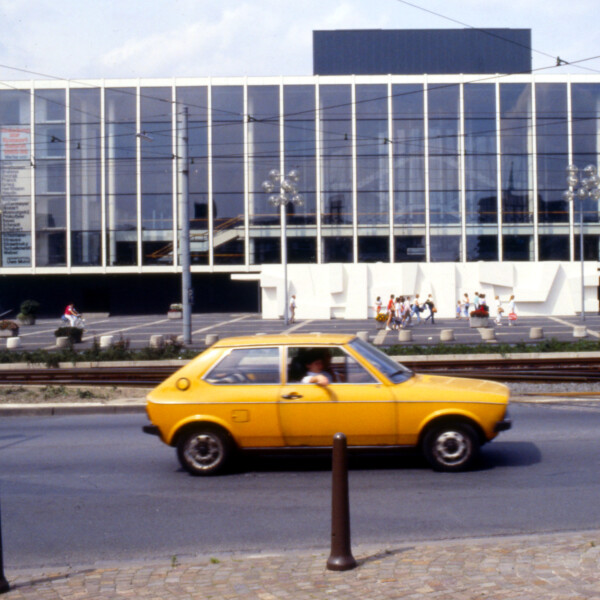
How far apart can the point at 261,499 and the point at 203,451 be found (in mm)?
1117

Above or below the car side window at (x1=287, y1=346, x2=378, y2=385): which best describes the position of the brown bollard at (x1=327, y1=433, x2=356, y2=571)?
below

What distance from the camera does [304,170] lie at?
162 ft

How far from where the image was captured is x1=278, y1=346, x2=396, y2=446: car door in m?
8.19

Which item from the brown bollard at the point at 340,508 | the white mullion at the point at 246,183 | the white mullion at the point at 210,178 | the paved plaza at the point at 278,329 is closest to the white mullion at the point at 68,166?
the paved plaza at the point at 278,329

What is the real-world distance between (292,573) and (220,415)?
3236mm

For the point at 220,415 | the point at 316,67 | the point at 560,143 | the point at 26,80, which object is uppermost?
the point at 316,67

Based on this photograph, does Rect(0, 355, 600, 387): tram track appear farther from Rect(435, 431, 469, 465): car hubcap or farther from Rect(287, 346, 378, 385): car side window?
Rect(287, 346, 378, 385): car side window

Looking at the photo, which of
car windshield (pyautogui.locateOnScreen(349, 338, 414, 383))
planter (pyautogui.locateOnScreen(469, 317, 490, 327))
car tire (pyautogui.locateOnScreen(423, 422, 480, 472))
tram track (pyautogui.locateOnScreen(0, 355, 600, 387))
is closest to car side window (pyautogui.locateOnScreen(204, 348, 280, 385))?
car windshield (pyautogui.locateOnScreen(349, 338, 414, 383))

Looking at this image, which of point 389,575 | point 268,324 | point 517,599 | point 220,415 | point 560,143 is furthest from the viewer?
point 560,143

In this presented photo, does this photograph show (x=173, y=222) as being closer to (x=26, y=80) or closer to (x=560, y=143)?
(x=26, y=80)

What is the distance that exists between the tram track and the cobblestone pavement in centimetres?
1098

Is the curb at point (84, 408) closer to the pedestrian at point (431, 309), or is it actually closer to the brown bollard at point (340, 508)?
the brown bollard at point (340, 508)

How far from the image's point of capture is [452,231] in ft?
165

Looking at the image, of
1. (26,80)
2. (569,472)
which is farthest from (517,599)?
(26,80)
